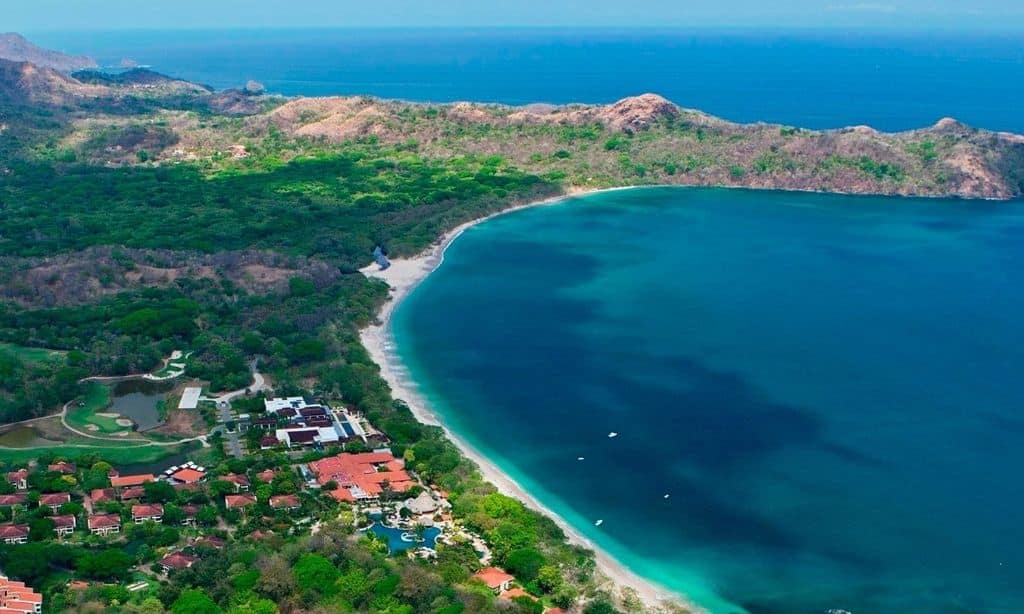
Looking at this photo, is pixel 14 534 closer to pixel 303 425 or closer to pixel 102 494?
pixel 102 494

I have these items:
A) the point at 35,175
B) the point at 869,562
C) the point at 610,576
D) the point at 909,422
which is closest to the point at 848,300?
the point at 909,422

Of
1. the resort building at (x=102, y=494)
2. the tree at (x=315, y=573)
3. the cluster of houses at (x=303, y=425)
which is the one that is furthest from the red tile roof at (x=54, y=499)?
the tree at (x=315, y=573)

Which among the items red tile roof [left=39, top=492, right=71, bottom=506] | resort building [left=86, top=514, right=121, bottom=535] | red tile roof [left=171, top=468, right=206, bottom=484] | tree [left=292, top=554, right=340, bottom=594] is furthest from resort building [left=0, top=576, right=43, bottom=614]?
red tile roof [left=171, top=468, right=206, bottom=484]

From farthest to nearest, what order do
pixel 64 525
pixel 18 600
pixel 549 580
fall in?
pixel 64 525 → pixel 549 580 → pixel 18 600

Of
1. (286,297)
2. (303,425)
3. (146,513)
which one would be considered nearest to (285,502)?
(146,513)

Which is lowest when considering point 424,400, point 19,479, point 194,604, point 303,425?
point 19,479
